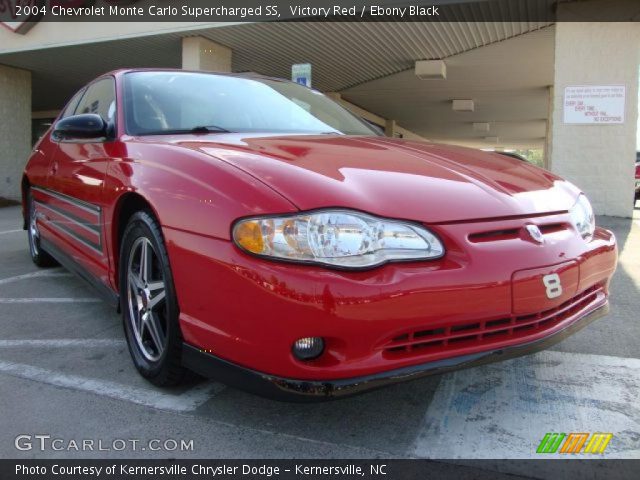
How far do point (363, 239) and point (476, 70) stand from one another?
14.2m

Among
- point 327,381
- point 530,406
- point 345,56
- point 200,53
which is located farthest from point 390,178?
point 345,56

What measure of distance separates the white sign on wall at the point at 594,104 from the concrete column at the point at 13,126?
46.2 feet

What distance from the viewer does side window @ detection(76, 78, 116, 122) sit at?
3219 mm

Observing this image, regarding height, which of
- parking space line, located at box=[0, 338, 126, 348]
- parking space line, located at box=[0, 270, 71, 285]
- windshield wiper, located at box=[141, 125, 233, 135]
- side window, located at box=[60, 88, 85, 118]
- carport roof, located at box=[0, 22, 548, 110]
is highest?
carport roof, located at box=[0, 22, 548, 110]

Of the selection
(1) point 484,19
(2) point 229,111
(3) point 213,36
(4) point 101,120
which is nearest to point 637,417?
(2) point 229,111

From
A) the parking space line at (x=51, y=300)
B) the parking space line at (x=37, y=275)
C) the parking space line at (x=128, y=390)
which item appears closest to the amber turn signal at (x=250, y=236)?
the parking space line at (x=128, y=390)

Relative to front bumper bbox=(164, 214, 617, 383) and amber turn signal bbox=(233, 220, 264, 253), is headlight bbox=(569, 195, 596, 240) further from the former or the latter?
amber turn signal bbox=(233, 220, 264, 253)

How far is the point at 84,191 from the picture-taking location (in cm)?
308

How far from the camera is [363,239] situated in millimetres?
1775

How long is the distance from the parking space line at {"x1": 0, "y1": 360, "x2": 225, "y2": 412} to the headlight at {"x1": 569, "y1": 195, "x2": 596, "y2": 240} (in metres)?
1.67

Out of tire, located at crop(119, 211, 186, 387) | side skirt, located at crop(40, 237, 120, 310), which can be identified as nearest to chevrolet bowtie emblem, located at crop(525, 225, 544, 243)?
tire, located at crop(119, 211, 186, 387)

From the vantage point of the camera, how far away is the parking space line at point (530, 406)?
1975mm

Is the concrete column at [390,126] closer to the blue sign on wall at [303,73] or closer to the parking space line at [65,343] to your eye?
the blue sign on wall at [303,73]

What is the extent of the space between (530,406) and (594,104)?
8185mm
